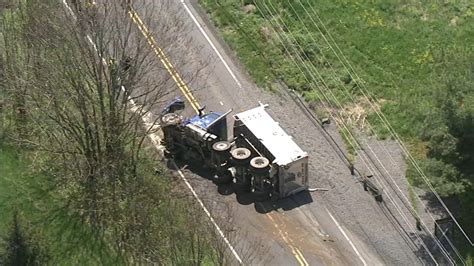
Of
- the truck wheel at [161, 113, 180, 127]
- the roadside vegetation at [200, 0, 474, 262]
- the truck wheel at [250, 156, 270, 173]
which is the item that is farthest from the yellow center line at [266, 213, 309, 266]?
the truck wheel at [161, 113, 180, 127]

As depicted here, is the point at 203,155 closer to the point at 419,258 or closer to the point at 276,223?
the point at 276,223

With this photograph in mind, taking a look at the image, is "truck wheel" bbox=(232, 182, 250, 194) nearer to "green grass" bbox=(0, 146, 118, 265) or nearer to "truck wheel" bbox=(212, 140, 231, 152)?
"truck wheel" bbox=(212, 140, 231, 152)

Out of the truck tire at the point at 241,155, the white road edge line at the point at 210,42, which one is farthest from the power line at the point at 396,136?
the truck tire at the point at 241,155

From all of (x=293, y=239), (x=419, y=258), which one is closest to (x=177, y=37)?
(x=293, y=239)

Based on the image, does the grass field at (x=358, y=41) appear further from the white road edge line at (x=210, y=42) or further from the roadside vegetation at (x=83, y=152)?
the roadside vegetation at (x=83, y=152)

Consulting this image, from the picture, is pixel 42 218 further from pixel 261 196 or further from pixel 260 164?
pixel 260 164

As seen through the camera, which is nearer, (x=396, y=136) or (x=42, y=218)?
(x=42, y=218)

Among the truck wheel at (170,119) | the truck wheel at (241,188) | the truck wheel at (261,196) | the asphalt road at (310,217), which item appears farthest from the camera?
the truck wheel at (170,119)

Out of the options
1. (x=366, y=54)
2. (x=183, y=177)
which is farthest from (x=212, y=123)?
(x=366, y=54)
